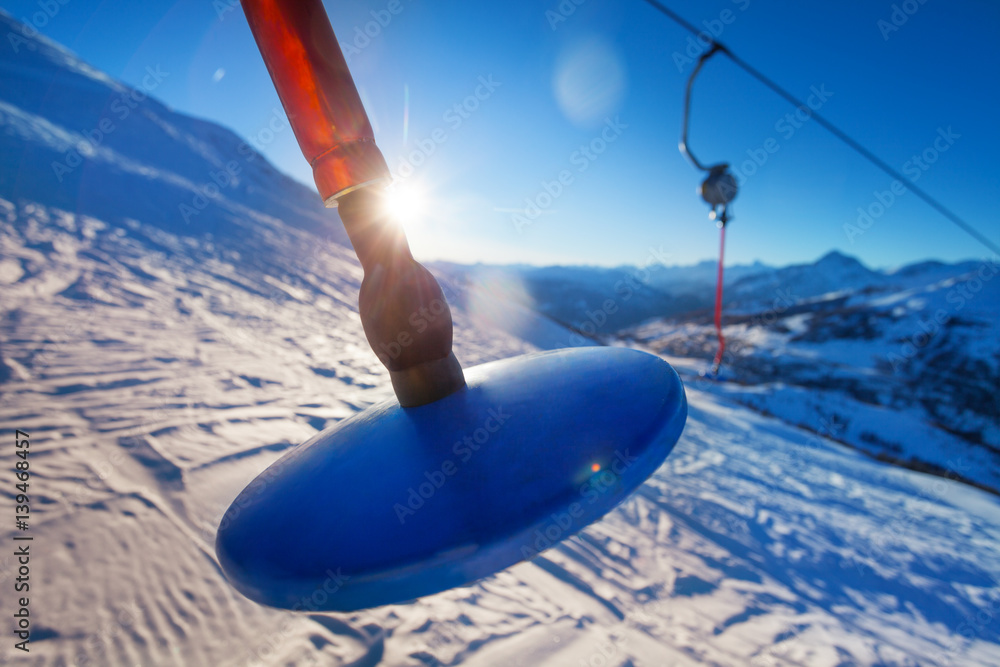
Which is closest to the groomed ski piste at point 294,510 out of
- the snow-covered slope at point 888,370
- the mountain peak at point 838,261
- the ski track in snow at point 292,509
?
the ski track in snow at point 292,509

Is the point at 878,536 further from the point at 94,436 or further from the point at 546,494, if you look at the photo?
the point at 94,436

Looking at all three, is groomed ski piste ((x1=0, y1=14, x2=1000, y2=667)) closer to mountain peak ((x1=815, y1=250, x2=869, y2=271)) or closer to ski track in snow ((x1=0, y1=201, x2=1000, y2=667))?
ski track in snow ((x1=0, y1=201, x2=1000, y2=667))

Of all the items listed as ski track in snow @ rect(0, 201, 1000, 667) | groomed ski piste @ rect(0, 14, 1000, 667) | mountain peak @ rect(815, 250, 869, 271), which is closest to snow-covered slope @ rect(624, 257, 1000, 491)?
groomed ski piste @ rect(0, 14, 1000, 667)

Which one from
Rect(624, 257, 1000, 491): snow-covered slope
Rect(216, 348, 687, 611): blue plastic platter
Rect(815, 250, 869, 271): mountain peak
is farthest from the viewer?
Rect(815, 250, 869, 271): mountain peak

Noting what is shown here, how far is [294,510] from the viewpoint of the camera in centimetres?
78

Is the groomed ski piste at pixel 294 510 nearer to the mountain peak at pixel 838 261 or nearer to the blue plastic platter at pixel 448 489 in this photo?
the blue plastic platter at pixel 448 489

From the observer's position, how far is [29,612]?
169cm

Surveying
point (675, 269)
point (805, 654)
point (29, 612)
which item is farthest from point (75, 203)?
point (675, 269)

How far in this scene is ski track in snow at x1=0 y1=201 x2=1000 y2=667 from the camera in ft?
6.15

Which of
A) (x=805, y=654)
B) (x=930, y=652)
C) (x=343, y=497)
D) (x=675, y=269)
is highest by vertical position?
(x=675, y=269)

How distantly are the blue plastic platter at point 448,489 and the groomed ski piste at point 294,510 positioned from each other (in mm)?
69

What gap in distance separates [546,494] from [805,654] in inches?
124

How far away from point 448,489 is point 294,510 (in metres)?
0.33

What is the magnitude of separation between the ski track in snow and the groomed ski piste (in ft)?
0.05
